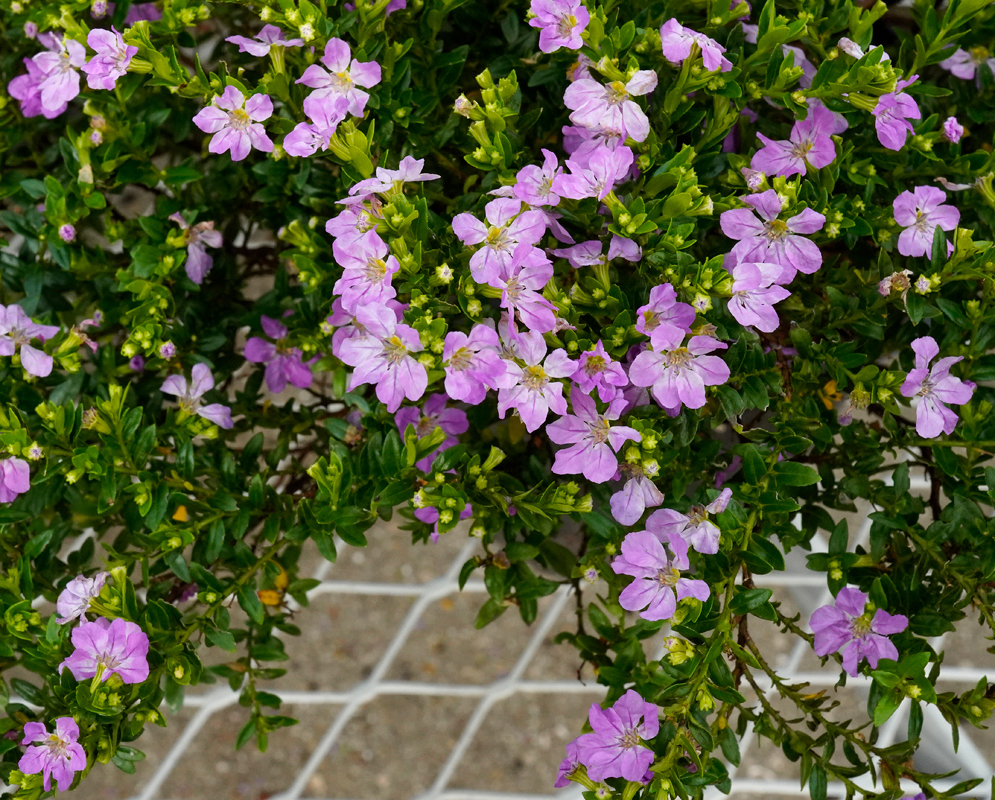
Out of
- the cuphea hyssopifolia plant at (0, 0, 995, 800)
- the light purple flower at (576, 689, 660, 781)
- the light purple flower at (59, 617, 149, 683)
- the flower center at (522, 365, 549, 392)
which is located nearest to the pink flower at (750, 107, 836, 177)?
the cuphea hyssopifolia plant at (0, 0, 995, 800)

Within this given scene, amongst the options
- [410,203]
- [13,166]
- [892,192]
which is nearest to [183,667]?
[410,203]

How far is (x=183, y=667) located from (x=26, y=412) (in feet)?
1.18

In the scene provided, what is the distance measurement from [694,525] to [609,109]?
40 centimetres

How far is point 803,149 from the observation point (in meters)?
0.93

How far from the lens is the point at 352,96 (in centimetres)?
89

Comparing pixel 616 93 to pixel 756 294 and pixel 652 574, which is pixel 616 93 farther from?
pixel 652 574

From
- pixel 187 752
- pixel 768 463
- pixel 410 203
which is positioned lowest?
pixel 187 752

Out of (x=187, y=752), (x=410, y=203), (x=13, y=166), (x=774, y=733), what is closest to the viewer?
(x=410, y=203)

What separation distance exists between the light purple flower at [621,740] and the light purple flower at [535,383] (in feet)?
0.99

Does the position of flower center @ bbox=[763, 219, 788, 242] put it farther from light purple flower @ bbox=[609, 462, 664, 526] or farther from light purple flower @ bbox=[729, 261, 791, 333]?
light purple flower @ bbox=[609, 462, 664, 526]

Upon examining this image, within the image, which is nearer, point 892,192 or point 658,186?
point 658,186

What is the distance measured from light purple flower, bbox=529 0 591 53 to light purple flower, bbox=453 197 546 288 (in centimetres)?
17

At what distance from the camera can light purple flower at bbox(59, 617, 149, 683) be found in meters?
0.88

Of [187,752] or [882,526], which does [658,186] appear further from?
[187,752]
